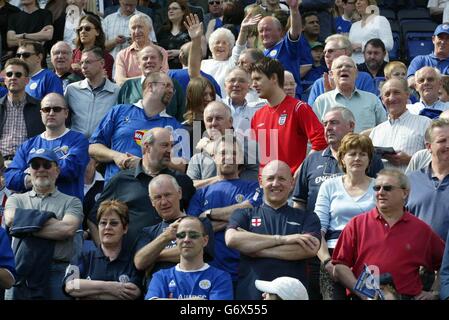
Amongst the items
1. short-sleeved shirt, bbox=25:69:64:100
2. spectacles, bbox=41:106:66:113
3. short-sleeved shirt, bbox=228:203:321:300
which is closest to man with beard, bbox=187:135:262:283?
short-sleeved shirt, bbox=228:203:321:300

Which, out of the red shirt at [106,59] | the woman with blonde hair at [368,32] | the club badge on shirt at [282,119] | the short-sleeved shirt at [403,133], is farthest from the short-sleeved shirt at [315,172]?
the woman with blonde hair at [368,32]

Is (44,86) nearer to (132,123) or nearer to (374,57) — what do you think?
(132,123)

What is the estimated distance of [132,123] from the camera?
A: 1218 centimetres

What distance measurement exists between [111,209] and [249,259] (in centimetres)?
126

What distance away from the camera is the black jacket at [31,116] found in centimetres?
1281

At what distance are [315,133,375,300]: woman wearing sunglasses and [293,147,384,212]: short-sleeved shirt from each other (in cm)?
25

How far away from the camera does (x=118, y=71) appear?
47.4 feet

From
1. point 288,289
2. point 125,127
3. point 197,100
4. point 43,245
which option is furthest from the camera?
point 197,100

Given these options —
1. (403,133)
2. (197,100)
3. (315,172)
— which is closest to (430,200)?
(315,172)

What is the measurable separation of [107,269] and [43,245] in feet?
2.44

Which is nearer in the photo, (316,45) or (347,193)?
(347,193)

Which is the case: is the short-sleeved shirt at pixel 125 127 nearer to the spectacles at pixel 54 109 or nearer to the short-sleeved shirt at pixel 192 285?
the spectacles at pixel 54 109

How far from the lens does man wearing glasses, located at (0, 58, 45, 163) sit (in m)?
12.8

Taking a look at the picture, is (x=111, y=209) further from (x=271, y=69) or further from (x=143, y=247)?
(x=271, y=69)
